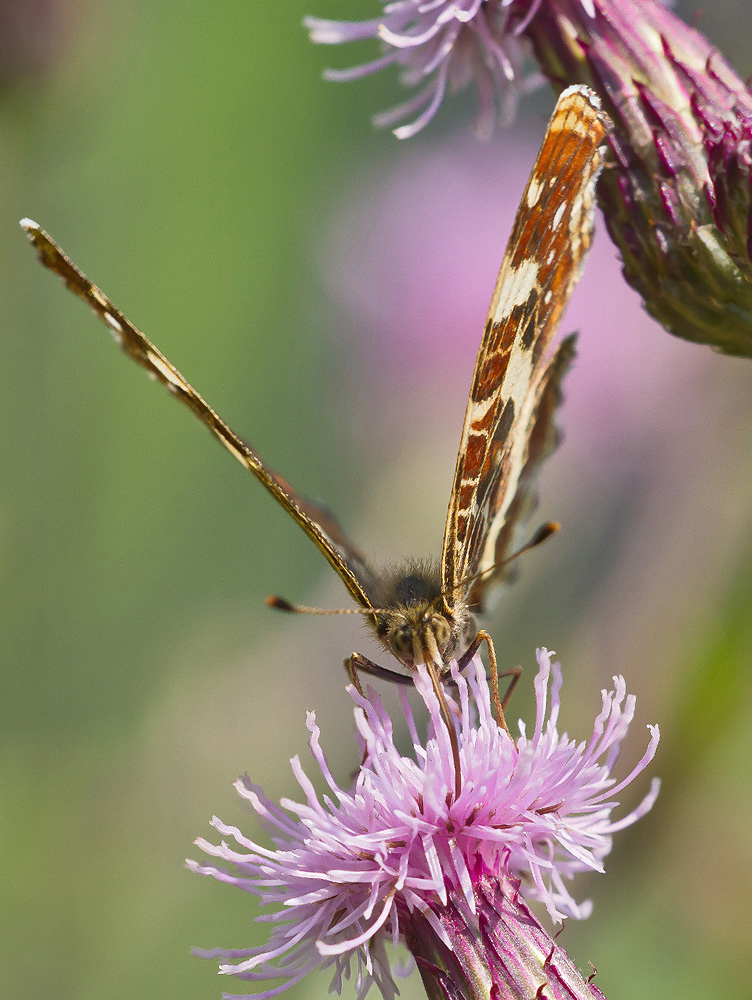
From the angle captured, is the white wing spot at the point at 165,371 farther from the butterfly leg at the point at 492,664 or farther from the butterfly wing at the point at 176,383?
the butterfly leg at the point at 492,664

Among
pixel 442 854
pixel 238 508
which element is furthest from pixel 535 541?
pixel 238 508

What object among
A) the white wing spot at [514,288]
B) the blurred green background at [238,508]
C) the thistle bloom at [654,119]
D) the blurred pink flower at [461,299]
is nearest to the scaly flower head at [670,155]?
the thistle bloom at [654,119]

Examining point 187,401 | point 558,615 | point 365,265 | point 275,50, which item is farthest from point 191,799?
point 275,50

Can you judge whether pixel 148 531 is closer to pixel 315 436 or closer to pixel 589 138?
pixel 315 436

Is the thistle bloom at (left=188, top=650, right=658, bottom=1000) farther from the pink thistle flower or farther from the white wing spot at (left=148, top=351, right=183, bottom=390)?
the pink thistle flower

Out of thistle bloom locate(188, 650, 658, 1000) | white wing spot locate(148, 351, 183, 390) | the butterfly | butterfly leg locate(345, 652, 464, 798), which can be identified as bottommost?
thistle bloom locate(188, 650, 658, 1000)

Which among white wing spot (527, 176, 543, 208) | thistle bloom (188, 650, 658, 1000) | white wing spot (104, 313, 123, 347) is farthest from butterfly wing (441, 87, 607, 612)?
white wing spot (104, 313, 123, 347)
